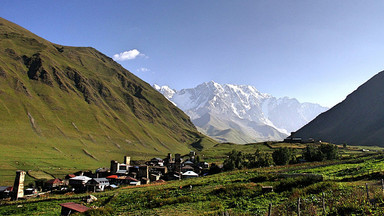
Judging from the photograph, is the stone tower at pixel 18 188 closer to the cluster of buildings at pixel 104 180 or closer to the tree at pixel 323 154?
the cluster of buildings at pixel 104 180

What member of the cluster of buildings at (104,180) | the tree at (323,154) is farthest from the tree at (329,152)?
the cluster of buildings at (104,180)

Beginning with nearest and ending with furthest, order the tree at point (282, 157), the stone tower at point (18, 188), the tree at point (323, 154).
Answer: the stone tower at point (18, 188) < the tree at point (323, 154) < the tree at point (282, 157)

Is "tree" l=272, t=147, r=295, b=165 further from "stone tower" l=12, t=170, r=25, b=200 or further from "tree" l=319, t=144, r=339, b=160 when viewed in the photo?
"stone tower" l=12, t=170, r=25, b=200

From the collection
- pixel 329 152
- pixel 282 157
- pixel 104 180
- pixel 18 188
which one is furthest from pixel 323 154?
pixel 18 188

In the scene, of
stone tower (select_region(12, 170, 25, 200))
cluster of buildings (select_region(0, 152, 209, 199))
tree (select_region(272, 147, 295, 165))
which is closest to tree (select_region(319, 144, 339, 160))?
tree (select_region(272, 147, 295, 165))

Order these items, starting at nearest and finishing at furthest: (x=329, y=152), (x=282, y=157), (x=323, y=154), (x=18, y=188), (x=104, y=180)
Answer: (x=18, y=188) < (x=104, y=180) < (x=323, y=154) < (x=329, y=152) < (x=282, y=157)

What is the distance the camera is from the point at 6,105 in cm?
17450

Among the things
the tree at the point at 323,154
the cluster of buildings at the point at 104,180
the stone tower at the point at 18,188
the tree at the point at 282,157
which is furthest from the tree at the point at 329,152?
the stone tower at the point at 18,188

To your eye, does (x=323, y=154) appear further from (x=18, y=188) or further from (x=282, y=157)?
(x=18, y=188)

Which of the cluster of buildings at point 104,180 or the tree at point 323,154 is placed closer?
the cluster of buildings at point 104,180

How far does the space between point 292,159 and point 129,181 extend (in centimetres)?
5386

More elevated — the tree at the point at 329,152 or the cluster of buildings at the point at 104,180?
the tree at the point at 329,152

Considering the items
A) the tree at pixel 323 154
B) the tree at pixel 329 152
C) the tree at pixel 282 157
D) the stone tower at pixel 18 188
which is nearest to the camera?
the stone tower at pixel 18 188

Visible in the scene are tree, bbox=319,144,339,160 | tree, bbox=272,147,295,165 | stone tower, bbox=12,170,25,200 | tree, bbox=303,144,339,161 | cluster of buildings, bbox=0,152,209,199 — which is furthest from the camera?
tree, bbox=272,147,295,165
